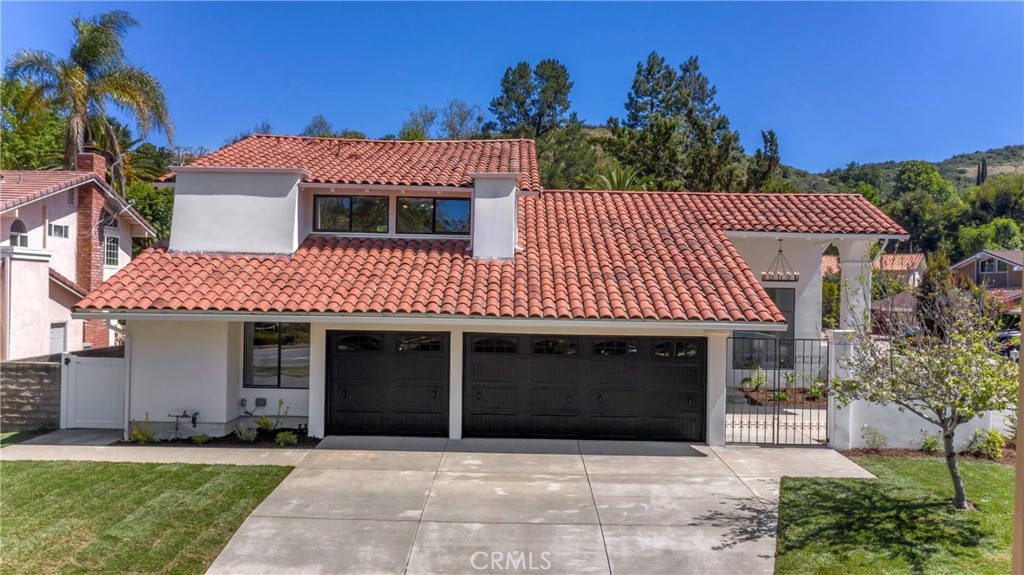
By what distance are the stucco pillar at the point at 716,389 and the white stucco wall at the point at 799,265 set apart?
5740 millimetres

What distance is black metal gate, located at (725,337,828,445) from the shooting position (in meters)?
13.0

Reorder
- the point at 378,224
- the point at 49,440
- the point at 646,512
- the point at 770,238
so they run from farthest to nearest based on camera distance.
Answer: the point at 770,238 → the point at 378,224 → the point at 49,440 → the point at 646,512

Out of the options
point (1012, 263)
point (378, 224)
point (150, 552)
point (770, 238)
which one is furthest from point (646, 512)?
point (1012, 263)

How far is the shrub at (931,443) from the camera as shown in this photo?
39.0ft

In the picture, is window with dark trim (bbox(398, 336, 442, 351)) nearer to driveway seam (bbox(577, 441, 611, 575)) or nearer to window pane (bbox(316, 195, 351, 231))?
driveway seam (bbox(577, 441, 611, 575))

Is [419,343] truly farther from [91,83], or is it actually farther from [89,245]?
[91,83]

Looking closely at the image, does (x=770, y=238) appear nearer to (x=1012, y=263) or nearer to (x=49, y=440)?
(x=49, y=440)

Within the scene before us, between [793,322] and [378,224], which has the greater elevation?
[378,224]

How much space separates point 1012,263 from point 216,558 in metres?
52.7

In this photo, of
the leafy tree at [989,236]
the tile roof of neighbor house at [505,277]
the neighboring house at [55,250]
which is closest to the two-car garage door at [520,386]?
the tile roof of neighbor house at [505,277]

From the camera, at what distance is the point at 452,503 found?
29.5 feet

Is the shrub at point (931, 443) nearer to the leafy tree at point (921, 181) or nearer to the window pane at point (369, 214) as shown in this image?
the window pane at point (369, 214)

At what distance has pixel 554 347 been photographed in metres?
12.6

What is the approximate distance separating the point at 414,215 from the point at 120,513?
8.26m
